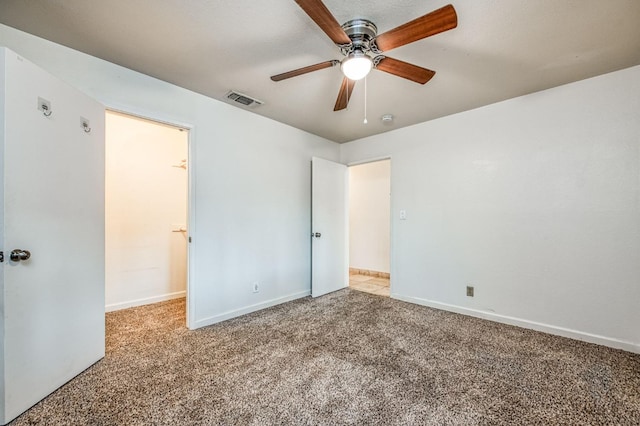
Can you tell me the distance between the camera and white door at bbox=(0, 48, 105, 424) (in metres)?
1.53

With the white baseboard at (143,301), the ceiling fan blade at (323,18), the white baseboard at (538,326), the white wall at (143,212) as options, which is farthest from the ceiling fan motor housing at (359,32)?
the white baseboard at (143,301)

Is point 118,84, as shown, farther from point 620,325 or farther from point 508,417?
point 620,325

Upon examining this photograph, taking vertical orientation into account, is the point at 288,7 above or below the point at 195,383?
above

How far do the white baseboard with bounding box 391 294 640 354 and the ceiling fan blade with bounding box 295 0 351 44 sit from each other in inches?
124

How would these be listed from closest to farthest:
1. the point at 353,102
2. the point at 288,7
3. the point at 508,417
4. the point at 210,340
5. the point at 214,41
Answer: the point at 508,417, the point at 288,7, the point at 214,41, the point at 210,340, the point at 353,102

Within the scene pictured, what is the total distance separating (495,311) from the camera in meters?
2.97

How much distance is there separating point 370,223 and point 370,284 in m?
1.32

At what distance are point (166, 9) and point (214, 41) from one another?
1.16ft

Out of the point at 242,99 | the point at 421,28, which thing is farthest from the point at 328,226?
the point at 421,28

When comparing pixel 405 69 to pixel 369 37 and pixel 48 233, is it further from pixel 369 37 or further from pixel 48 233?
pixel 48 233

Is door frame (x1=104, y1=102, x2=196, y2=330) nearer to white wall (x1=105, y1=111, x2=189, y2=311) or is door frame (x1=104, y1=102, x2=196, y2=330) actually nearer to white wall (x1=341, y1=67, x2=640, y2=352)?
white wall (x1=105, y1=111, x2=189, y2=311)

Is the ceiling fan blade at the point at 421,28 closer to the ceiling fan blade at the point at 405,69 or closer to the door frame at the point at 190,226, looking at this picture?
the ceiling fan blade at the point at 405,69

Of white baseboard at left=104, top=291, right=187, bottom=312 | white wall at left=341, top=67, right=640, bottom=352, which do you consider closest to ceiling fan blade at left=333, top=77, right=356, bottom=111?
white wall at left=341, top=67, right=640, bottom=352

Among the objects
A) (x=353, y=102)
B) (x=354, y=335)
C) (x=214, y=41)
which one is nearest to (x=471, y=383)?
(x=354, y=335)
